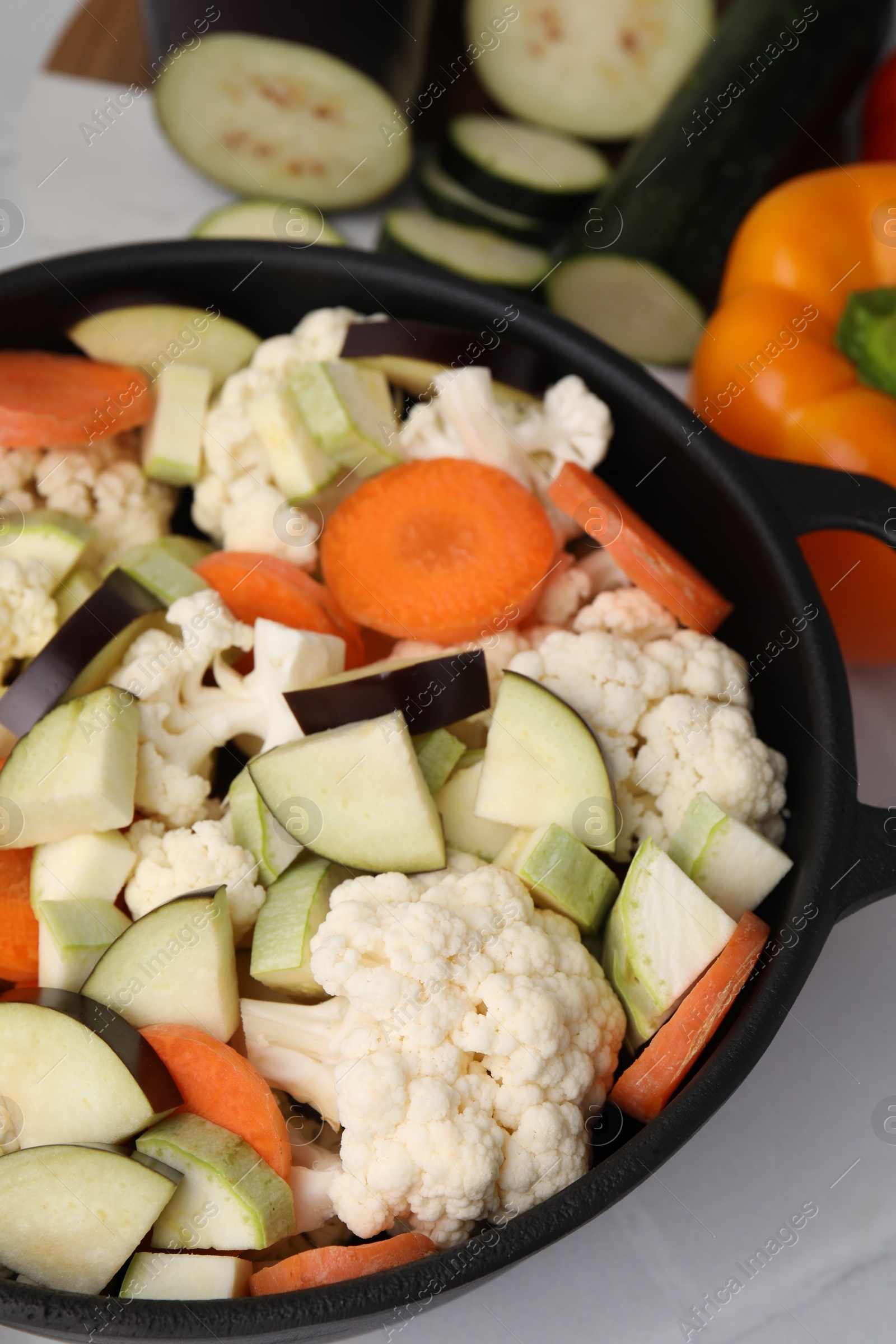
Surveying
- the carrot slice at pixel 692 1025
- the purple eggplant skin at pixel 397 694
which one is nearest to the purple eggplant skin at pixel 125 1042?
the purple eggplant skin at pixel 397 694

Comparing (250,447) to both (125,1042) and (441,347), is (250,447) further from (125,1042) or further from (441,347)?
(125,1042)

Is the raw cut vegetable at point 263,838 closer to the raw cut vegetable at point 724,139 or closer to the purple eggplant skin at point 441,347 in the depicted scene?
the purple eggplant skin at point 441,347

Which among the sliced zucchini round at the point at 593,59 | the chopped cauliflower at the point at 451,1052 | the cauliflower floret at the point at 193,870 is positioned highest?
the sliced zucchini round at the point at 593,59

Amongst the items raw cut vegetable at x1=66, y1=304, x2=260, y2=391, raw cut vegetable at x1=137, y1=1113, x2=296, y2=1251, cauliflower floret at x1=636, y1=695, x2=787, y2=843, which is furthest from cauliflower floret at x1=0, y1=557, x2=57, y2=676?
cauliflower floret at x1=636, y1=695, x2=787, y2=843

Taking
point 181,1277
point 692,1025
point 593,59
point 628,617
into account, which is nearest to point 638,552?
point 628,617

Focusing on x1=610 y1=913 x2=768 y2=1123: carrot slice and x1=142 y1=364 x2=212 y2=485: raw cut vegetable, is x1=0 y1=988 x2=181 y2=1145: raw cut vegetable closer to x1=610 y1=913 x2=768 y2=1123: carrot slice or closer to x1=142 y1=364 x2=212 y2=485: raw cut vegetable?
x1=610 y1=913 x2=768 y2=1123: carrot slice
